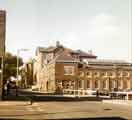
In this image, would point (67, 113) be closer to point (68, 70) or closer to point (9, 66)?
point (9, 66)

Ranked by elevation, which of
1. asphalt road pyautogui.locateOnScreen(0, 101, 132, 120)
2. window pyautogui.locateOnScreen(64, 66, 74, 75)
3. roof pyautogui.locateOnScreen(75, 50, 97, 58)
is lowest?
asphalt road pyautogui.locateOnScreen(0, 101, 132, 120)

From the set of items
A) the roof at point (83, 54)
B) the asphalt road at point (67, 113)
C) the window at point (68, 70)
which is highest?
the roof at point (83, 54)

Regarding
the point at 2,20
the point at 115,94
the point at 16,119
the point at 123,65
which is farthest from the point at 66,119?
the point at 123,65

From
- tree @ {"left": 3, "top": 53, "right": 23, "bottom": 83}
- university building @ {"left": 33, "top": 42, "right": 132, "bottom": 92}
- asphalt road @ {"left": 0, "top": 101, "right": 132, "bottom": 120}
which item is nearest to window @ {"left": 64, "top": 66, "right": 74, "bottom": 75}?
university building @ {"left": 33, "top": 42, "right": 132, "bottom": 92}

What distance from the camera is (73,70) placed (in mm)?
113438

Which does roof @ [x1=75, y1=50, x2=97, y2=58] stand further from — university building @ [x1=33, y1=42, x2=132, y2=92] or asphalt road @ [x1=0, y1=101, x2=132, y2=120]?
asphalt road @ [x1=0, y1=101, x2=132, y2=120]

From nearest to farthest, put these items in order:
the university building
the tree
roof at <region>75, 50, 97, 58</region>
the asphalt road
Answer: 1. the asphalt road
2. the tree
3. the university building
4. roof at <region>75, 50, 97, 58</region>

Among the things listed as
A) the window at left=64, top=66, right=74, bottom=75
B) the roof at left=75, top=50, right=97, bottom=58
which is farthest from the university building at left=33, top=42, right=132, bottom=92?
the roof at left=75, top=50, right=97, bottom=58

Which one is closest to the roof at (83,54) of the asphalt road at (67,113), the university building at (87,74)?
the university building at (87,74)

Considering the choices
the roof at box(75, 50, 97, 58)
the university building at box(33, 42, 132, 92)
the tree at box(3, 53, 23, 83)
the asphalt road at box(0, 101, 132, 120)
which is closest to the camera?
the asphalt road at box(0, 101, 132, 120)

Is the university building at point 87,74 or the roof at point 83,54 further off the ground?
the roof at point 83,54

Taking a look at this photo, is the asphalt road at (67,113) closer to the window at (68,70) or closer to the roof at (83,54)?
the window at (68,70)

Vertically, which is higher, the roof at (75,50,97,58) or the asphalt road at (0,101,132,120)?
the roof at (75,50,97,58)

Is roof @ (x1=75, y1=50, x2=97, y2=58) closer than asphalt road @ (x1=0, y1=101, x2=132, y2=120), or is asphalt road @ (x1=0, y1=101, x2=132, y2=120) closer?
asphalt road @ (x1=0, y1=101, x2=132, y2=120)
